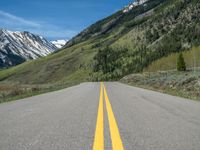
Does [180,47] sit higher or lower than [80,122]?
A: higher

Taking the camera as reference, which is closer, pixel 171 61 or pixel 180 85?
pixel 180 85

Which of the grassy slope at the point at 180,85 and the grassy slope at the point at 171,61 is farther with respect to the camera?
the grassy slope at the point at 171,61

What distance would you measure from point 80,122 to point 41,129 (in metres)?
1.50

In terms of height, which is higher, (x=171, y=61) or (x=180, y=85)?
(x=171, y=61)

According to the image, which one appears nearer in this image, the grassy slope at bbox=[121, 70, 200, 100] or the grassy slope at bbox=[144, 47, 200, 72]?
the grassy slope at bbox=[121, 70, 200, 100]

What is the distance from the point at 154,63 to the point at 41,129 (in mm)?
160771

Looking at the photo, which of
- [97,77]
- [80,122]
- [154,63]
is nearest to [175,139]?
[80,122]

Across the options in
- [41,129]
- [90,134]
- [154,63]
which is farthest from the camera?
[154,63]

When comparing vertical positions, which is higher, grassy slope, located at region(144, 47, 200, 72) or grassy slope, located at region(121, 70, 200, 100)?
grassy slope, located at region(144, 47, 200, 72)

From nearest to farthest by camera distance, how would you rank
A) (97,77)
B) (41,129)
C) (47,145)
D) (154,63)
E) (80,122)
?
(47,145)
(41,129)
(80,122)
(154,63)
(97,77)

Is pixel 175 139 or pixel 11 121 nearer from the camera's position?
pixel 175 139

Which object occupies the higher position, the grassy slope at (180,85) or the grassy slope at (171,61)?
the grassy slope at (171,61)

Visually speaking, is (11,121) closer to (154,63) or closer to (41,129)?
(41,129)

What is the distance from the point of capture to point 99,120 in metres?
9.29
